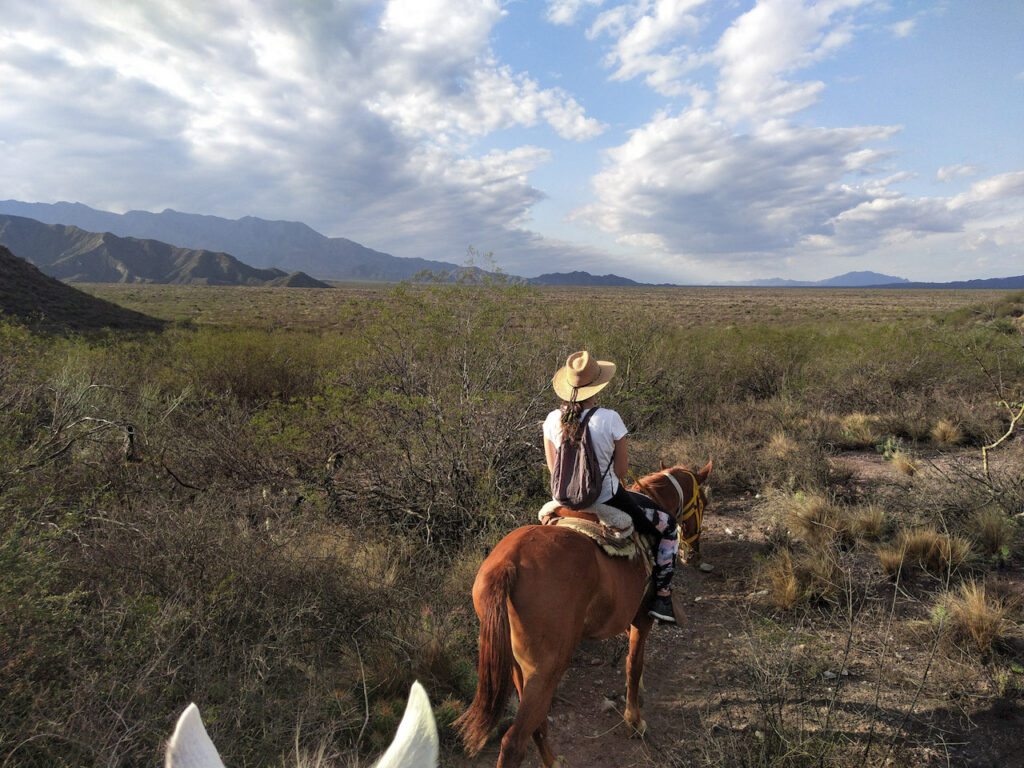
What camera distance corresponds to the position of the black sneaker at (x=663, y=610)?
326cm

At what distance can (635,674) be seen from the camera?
332 centimetres

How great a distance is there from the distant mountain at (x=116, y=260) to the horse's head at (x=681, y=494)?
140 meters

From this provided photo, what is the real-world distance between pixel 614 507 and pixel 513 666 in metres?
1.13

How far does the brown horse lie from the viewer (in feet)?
7.94

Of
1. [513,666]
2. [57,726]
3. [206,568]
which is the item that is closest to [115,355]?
[206,568]

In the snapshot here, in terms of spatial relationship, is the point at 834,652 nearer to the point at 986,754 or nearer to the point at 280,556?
the point at 986,754

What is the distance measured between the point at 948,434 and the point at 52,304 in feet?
91.5

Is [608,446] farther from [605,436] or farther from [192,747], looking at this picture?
[192,747]

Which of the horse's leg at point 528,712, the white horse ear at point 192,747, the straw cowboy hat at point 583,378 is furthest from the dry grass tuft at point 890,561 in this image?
the white horse ear at point 192,747

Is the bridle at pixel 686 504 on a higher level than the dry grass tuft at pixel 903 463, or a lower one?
higher

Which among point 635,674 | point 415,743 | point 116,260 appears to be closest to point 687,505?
point 635,674

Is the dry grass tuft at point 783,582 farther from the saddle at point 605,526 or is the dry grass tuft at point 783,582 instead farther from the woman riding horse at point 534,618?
the woman riding horse at point 534,618

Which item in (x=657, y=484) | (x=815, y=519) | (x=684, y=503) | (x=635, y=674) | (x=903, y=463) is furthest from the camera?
(x=903, y=463)

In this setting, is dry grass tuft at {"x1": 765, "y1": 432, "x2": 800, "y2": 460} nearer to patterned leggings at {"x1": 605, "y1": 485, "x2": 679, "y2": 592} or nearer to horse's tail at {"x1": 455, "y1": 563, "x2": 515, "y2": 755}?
patterned leggings at {"x1": 605, "y1": 485, "x2": 679, "y2": 592}
